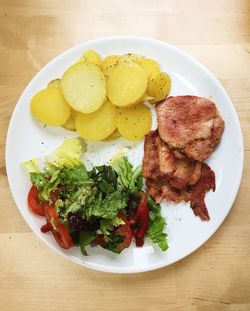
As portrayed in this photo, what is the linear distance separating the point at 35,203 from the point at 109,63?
0.73 m

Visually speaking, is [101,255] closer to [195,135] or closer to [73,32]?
[195,135]

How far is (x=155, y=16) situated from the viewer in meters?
2.25

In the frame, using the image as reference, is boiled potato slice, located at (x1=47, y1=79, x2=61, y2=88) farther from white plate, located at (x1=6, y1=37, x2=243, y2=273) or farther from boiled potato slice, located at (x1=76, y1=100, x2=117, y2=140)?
boiled potato slice, located at (x1=76, y1=100, x2=117, y2=140)

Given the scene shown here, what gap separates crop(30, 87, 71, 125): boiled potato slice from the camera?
79.9 inches

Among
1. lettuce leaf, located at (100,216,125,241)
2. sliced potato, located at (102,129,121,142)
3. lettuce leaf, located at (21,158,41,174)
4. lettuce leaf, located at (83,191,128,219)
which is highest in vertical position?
sliced potato, located at (102,129,121,142)

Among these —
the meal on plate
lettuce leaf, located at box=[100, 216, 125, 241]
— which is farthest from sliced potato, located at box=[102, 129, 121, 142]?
lettuce leaf, located at box=[100, 216, 125, 241]

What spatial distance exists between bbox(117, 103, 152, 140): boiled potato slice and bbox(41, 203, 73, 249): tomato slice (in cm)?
47

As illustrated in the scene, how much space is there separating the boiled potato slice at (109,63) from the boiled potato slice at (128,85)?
10cm

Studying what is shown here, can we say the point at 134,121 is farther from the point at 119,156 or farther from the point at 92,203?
the point at 92,203

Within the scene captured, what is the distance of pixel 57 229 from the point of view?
6.37 ft

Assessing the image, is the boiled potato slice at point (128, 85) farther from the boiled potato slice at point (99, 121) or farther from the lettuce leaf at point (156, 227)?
the lettuce leaf at point (156, 227)

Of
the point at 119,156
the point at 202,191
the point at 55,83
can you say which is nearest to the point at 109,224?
the point at 119,156

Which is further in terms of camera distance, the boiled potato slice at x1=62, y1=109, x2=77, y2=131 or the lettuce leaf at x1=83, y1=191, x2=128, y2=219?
the boiled potato slice at x1=62, y1=109, x2=77, y2=131

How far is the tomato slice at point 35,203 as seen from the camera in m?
2.04
